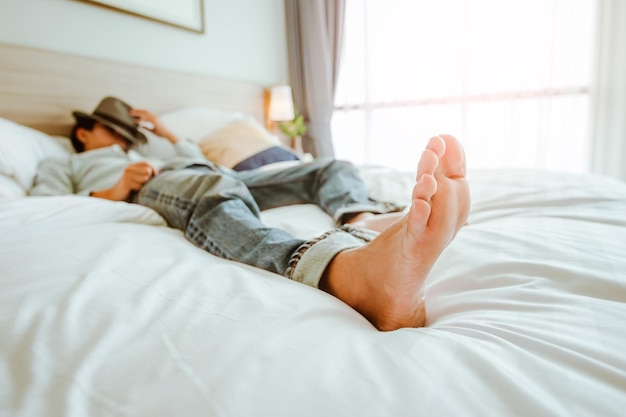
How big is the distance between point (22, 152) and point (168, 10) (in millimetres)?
1369

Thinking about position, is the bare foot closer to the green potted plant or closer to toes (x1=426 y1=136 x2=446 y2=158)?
toes (x1=426 y1=136 x2=446 y2=158)

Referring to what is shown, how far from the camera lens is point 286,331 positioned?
1.32 ft

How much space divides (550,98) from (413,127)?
933 mm

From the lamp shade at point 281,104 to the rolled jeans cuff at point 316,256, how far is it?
86.7 inches

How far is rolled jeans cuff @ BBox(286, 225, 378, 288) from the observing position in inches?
22.5

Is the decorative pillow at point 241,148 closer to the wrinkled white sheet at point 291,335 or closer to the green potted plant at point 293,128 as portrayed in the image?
the green potted plant at point 293,128

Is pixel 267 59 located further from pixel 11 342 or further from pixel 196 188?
pixel 11 342

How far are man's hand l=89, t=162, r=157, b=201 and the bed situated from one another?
0.23 metres

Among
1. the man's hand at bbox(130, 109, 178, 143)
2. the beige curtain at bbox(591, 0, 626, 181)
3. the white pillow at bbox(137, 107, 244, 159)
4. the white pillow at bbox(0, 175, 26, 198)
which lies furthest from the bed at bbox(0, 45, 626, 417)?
the beige curtain at bbox(591, 0, 626, 181)

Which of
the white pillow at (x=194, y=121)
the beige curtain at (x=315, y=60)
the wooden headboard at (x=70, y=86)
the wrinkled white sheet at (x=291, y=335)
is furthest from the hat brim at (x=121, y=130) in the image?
the beige curtain at (x=315, y=60)

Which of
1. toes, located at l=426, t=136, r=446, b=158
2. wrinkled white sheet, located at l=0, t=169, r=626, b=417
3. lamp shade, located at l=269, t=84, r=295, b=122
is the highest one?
lamp shade, located at l=269, t=84, r=295, b=122

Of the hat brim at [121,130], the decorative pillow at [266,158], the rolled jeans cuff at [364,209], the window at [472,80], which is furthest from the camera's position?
the window at [472,80]

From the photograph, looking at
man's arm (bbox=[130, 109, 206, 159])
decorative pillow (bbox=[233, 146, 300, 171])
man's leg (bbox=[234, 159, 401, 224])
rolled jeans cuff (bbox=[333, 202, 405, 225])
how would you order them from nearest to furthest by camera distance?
rolled jeans cuff (bbox=[333, 202, 405, 225]) < man's leg (bbox=[234, 159, 401, 224]) < man's arm (bbox=[130, 109, 206, 159]) < decorative pillow (bbox=[233, 146, 300, 171])

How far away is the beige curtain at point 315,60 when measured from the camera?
304 cm
